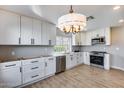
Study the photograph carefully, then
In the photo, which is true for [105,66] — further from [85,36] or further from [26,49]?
[26,49]

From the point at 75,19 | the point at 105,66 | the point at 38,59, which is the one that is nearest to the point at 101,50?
the point at 105,66

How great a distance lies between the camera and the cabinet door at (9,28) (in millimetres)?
3250

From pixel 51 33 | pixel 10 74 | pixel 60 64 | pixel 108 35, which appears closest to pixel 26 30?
pixel 51 33

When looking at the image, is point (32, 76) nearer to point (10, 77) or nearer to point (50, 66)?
point (10, 77)

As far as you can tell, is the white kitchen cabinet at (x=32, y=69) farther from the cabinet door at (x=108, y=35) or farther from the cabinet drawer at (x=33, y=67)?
the cabinet door at (x=108, y=35)

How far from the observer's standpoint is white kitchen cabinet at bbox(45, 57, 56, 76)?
4.41 meters

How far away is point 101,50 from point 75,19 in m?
5.02

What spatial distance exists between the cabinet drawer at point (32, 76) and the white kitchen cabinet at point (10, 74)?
21cm

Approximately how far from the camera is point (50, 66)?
182 inches

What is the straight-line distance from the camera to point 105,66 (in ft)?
19.4

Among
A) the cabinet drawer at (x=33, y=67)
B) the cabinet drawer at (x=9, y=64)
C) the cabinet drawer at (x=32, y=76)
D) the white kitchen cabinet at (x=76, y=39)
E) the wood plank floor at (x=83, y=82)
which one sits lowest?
the wood plank floor at (x=83, y=82)

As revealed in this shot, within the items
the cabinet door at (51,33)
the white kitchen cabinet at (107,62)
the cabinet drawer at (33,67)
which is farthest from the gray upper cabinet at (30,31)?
the white kitchen cabinet at (107,62)

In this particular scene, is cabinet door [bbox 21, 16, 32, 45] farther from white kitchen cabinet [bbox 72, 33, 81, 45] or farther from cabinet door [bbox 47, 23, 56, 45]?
white kitchen cabinet [bbox 72, 33, 81, 45]

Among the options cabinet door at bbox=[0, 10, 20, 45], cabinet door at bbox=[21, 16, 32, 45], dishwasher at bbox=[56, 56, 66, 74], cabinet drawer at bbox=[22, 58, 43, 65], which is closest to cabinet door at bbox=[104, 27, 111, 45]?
dishwasher at bbox=[56, 56, 66, 74]
